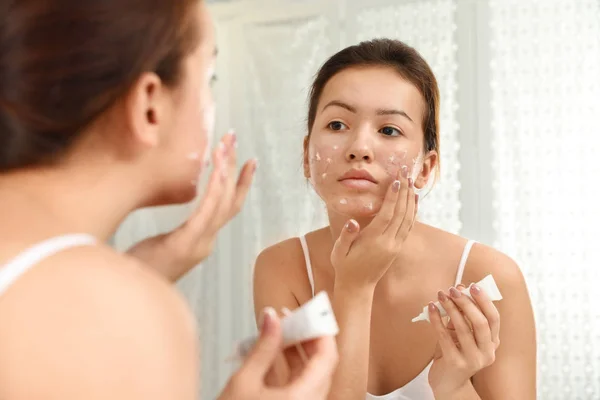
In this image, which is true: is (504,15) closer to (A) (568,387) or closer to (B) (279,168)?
(B) (279,168)

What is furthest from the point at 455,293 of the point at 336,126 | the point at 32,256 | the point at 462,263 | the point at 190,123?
the point at 32,256

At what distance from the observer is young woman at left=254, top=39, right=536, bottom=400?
825mm

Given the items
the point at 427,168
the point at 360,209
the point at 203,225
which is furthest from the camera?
the point at 427,168

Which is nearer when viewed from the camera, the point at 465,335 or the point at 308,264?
the point at 465,335

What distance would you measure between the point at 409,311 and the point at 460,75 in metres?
0.93

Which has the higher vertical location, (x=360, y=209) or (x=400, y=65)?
(x=400, y=65)

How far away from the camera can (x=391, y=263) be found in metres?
0.96

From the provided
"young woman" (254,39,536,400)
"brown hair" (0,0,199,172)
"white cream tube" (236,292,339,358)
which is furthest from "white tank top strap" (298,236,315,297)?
"brown hair" (0,0,199,172)

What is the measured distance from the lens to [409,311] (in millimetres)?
1035

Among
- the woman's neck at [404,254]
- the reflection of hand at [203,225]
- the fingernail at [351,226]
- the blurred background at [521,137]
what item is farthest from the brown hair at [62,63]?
the blurred background at [521,137]

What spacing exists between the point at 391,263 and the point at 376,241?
0.13m

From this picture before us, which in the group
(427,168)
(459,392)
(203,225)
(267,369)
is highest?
→ (427,168)

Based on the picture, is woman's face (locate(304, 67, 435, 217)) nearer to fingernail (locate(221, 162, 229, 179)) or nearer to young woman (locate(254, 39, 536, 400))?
young woman (locate(254, 39, 536, 400))

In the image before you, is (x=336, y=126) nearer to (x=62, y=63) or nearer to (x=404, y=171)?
(x=404, y=171)
